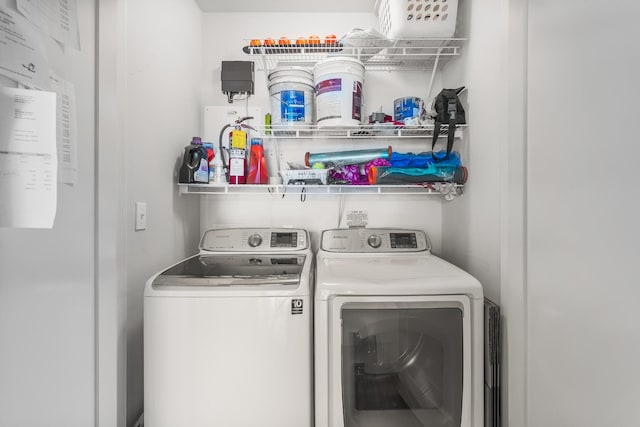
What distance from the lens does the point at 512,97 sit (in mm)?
1141

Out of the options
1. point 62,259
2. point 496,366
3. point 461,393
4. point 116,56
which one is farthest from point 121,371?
point 496,366

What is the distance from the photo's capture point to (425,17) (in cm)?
157

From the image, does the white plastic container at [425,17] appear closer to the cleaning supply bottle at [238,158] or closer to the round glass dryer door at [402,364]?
the cleaning supply bottle at [238,158]

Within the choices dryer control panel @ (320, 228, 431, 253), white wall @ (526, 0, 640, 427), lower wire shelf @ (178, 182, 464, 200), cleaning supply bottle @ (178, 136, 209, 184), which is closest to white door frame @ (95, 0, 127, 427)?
cleaning supply bottle @ (178, 136, 209, 184)

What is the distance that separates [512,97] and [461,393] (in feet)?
3.94

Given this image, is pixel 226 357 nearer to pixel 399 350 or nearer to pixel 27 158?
pixel 399 350

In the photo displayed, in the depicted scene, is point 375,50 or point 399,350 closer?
point 399,350

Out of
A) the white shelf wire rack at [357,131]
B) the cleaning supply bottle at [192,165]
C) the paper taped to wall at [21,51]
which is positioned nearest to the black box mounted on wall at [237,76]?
the white shelf wire rack at [357,131]

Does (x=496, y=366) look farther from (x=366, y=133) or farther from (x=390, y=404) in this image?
(x=366, y=133)

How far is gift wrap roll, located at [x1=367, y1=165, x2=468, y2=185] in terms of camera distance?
1641 millimetres

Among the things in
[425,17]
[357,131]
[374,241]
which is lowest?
[374,241]

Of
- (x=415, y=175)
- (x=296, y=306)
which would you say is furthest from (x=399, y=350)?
(x=415, y=175)

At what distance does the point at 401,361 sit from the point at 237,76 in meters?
2.01

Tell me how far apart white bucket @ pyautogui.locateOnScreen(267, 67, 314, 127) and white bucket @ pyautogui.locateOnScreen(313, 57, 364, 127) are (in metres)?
0.09
